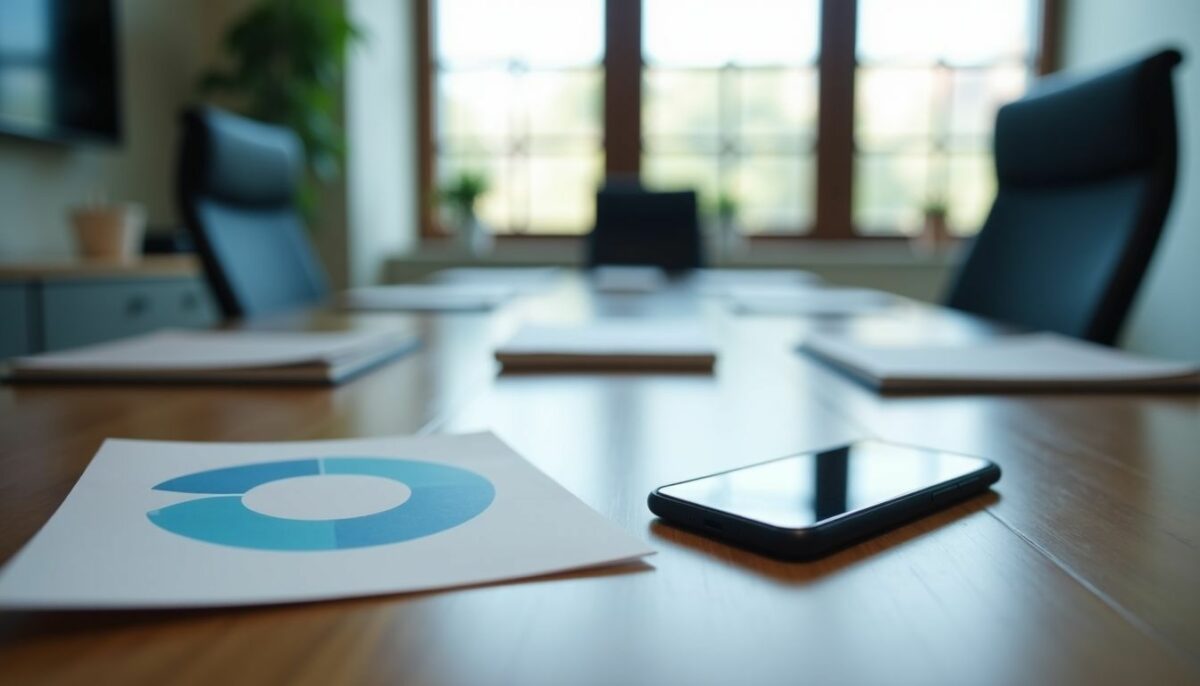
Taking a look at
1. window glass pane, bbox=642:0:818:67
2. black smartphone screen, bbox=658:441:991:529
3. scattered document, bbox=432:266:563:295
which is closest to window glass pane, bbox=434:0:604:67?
window glass pane, bbox=642:0:818:67

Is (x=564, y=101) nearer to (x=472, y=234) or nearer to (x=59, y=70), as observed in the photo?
(x=472, y=234)

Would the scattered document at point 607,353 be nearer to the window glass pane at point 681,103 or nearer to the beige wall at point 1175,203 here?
the beige wall at point 1175,203

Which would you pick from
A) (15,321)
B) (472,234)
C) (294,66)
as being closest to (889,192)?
(472,234)

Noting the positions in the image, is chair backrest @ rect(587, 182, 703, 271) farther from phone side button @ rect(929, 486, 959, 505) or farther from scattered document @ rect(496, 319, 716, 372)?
phone side button @ rect(929, 486, 959, 505)

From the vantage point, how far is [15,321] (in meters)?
1.94

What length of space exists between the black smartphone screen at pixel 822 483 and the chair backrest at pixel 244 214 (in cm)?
123

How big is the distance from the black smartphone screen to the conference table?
2 cm

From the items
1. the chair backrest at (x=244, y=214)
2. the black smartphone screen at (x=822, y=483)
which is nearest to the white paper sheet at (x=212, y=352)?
the black smartphone screen at (x=822, y=483)

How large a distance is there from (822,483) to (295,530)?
0.69ft

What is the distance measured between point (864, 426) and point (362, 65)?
330 centimetres

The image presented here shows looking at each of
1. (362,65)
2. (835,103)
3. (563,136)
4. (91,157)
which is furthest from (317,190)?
(835,103)

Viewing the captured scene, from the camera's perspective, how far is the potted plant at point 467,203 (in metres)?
3.57

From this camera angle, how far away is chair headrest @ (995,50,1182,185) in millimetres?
1196

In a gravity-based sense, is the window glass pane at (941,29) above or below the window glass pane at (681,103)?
above
